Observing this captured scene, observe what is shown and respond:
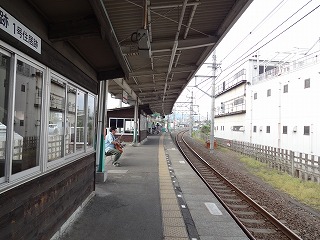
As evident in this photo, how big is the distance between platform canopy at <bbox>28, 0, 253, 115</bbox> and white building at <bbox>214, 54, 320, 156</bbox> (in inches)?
352

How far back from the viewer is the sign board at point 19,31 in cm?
265

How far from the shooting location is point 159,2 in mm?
5441

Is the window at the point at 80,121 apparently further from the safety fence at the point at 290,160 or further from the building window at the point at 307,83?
the building window at the point at 307,83

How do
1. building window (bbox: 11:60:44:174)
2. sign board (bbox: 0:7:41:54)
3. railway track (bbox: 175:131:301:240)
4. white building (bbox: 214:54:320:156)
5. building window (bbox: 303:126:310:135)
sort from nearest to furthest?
sign board (bbox: 0:7:41:54)
building window (bbox: 11:60:44:174)
railway track (bbox: 175:131:301:240)
white building (bbox: 214:54:320:156)
building window (bbox: 303:126:310:135)

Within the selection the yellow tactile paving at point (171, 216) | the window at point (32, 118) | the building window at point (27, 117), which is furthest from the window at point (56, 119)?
the yellow tactile paving at point (171, 216)

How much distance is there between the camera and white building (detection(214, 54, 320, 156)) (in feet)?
51.5

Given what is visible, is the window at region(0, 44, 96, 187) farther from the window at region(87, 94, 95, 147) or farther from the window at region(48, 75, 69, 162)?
the window at region(87, 94, 95, 147)

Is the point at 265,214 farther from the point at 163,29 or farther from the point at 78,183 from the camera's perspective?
the point at 163,29

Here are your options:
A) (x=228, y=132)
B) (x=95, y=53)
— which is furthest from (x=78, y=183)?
(x=228, y=132)

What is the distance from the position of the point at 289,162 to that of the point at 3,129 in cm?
1345

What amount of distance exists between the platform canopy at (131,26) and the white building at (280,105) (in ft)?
29.3

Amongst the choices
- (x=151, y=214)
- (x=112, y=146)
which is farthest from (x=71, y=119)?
(x=112, y=146)

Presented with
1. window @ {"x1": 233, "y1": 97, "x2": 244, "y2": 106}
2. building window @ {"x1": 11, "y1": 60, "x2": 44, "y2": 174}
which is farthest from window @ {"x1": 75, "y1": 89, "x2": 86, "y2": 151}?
window @ {"x1": 233, "y1": 97, "x2": 244, "y2": 106}

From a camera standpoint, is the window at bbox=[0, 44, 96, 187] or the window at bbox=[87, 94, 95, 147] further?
the window at bbox=[87, 94, 95, 147]
